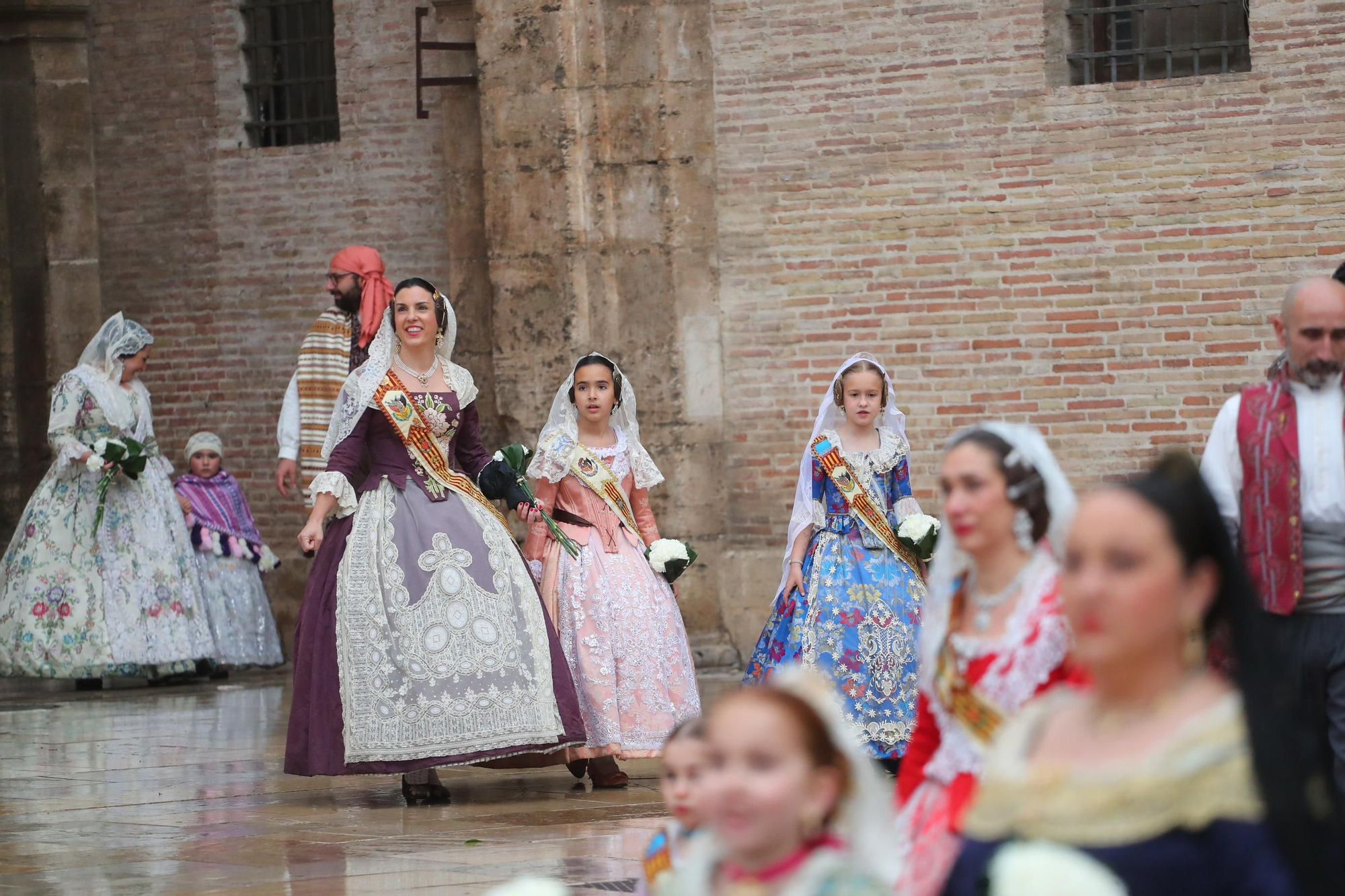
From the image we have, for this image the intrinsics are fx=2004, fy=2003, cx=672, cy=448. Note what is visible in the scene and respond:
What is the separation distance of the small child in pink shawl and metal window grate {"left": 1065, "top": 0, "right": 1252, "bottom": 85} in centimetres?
602

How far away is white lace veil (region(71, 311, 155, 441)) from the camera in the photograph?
1213 cm

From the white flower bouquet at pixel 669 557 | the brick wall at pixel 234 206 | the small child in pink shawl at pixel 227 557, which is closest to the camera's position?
the white flower bouquet at pixel 669 557

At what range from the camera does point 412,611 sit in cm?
728

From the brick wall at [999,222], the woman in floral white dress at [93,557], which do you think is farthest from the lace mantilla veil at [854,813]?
the woman in floral white dress at [93,557]

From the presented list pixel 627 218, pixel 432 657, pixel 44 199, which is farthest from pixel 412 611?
pixel 44 199

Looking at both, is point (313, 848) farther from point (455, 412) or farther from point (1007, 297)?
point (1007, 297)

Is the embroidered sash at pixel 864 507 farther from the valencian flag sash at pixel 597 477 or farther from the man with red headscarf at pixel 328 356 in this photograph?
the man with red headscarf at pixel 328 356

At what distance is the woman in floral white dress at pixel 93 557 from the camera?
40.0 ft

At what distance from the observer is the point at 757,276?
11758 mm

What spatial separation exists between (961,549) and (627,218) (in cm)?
884

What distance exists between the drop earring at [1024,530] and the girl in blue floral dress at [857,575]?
14.8 feet

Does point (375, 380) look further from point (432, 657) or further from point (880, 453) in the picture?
point (880, 453)

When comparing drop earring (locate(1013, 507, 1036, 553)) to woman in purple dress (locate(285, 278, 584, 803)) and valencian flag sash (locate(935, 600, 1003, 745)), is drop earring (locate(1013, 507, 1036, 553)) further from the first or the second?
woman in purple dress (locate(285, 278, 584, 803))

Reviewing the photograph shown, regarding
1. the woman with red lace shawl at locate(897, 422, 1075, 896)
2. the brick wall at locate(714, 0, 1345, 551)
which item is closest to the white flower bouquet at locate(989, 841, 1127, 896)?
the woman with red lace shawl at locate(897, 422, 1075, 896)
